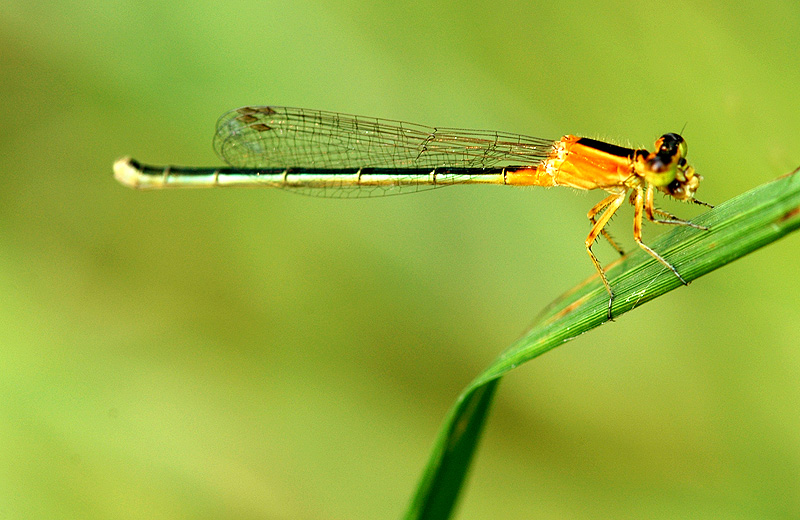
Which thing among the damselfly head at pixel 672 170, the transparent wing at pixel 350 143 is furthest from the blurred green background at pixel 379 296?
the damselfly head at pixel 672 170

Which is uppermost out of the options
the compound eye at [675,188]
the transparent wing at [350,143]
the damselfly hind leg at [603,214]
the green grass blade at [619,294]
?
the transparent wing at [350,143]

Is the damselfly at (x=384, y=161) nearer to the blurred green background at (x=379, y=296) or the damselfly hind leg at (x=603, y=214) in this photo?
the damselfly hind leg at (x=603, y=214)

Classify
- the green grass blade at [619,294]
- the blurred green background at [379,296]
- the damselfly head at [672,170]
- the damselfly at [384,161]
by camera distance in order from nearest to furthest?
the green grass blade at [619,294]
the damselfly head at [672,170]
the damselfly at [384,161]
the blurred green background at [379,296]

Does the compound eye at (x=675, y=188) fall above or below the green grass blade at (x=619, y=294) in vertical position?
above

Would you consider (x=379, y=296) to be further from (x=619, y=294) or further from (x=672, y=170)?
(x=619, y=294)

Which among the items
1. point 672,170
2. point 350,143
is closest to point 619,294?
point 672,170

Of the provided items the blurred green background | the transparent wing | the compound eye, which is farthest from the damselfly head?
the transparent wing

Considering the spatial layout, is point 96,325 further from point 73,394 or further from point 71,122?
point 71,122

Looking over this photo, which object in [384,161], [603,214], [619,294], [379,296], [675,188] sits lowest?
[619,294]
